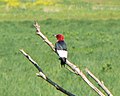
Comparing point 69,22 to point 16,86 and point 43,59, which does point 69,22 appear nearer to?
point 43,59

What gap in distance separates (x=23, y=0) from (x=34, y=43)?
117 ft

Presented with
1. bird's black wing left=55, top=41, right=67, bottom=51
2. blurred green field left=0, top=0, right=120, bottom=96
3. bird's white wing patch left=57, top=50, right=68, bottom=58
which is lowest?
blurred green field left=0, top=0, right=120, bottom=96

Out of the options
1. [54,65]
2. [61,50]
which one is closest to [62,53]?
[61,50]

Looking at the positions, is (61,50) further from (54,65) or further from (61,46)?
(54,65)

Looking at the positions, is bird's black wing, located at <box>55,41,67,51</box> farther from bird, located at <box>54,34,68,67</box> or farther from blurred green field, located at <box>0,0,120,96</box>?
Result: blurred green field, located at <box>0,0,120,96</box>

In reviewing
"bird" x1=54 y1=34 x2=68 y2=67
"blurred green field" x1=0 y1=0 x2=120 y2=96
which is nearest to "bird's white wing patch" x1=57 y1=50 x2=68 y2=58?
"bird" x1=54 y1=34 x2=68 y2=67

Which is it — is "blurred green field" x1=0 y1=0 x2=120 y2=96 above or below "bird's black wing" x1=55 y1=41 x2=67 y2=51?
below

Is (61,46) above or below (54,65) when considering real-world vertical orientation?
above

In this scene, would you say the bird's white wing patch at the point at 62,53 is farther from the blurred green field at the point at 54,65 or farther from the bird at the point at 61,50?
the blurred green field at the point at 54,65

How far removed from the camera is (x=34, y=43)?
48.9 feet

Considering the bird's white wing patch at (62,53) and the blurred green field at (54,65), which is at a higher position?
the bird's white wing patch at (62,53)

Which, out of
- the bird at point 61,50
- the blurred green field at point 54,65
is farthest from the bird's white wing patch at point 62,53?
the blurred green field at point 54,65

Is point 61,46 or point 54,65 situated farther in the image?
point 54,65

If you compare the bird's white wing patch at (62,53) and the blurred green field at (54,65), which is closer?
the bird's white wing patch at (62,53)
